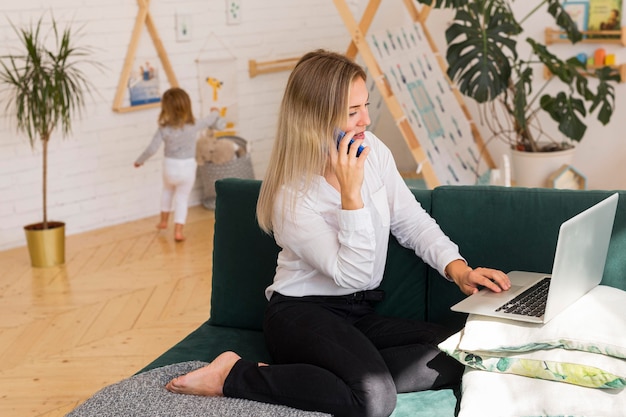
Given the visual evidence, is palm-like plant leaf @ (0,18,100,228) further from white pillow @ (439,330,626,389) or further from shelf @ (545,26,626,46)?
white pillow @ (439,330,626,389)

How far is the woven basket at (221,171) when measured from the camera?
5840 millimetres

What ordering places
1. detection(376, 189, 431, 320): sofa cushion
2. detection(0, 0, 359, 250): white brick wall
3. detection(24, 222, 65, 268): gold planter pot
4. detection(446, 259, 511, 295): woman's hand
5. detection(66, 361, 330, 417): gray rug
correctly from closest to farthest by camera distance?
detection(66, 361, 330, 417): gray rug, detection(446, 259, 511, 295): woman's hand, detection(376, 189, 431, 320): sofa cushion, detection(24, 222, 65, 268): gold planter pot, detection(0, 0, 359, 250): white brick wall

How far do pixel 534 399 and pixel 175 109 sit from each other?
3628mm

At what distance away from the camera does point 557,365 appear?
1.99 meters

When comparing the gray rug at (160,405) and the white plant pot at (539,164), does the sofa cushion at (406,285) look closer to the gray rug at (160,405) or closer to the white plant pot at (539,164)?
the gray rug at (160,405)

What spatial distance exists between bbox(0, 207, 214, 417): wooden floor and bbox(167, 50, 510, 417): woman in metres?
1.15

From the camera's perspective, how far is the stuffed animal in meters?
5.80

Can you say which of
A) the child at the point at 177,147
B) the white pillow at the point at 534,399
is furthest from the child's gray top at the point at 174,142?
the white pillow at the point at 534,399

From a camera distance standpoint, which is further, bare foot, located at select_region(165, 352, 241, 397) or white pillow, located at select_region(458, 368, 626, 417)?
bare foot, located at select_region(165, 352, 241, 397)

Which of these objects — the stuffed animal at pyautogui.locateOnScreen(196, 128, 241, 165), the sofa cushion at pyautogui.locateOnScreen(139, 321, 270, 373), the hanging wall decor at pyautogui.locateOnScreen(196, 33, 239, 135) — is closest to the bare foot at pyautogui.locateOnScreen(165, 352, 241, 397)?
the sofa cushion at pyautogui.locateOnScreen(139, 321, 270, 373)

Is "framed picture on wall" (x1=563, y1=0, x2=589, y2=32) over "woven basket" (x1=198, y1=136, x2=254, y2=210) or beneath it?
over

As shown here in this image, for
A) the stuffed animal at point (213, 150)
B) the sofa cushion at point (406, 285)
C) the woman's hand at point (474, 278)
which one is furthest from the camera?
the stuffed animal at point (213, 150)

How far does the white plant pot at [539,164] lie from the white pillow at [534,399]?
3.15 metres

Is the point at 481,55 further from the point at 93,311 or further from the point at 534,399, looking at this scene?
the point at 534,399
